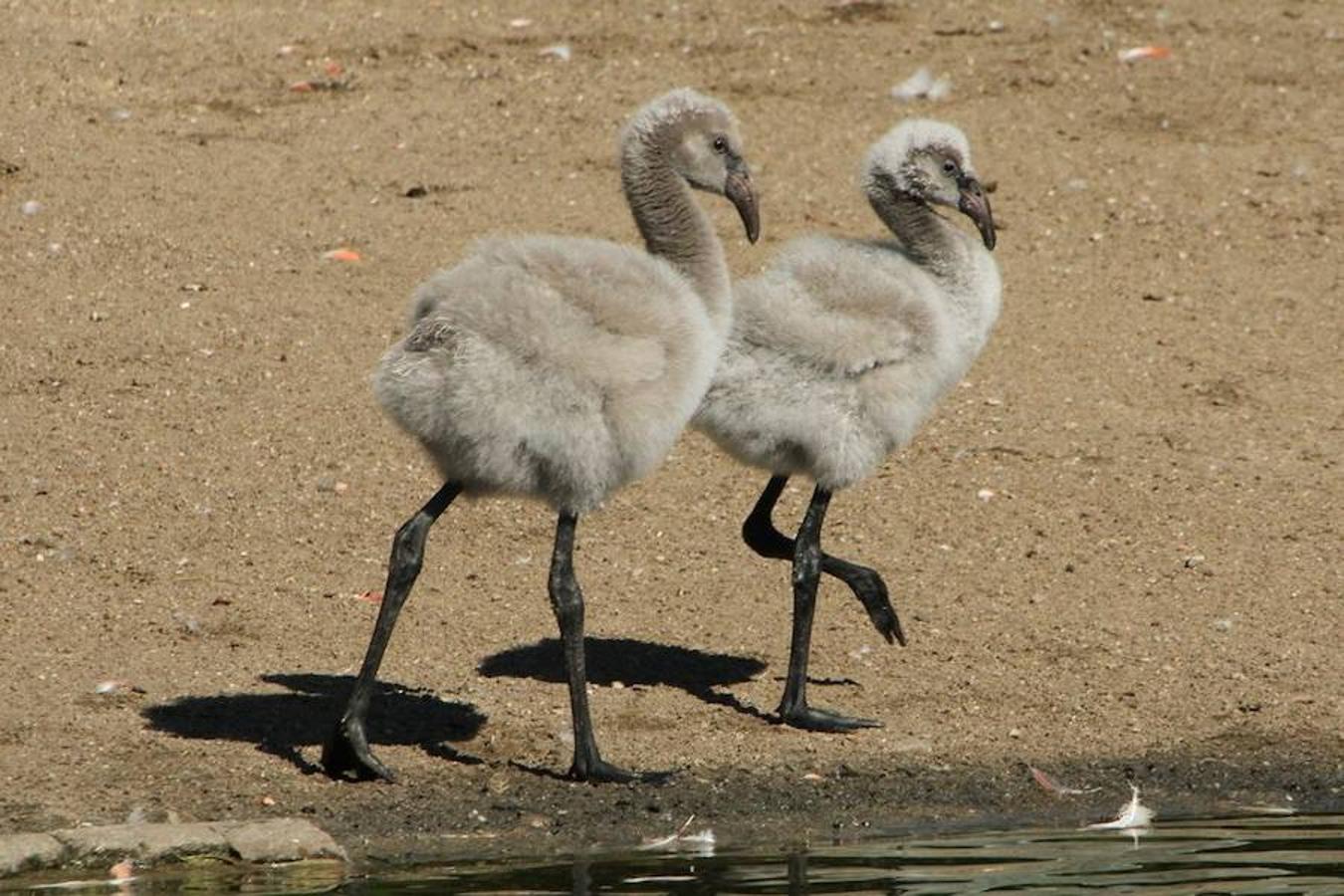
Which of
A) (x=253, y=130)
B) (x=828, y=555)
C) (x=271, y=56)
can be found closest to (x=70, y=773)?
(x=828, y=555)

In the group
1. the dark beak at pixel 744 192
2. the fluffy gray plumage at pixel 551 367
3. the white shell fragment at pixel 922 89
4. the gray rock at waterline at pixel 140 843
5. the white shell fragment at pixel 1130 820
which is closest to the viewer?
the gray rock at waterline at pixel 140 843

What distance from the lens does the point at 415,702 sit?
823 centimetres

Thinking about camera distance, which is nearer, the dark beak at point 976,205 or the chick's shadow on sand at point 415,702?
the chick's shadow on sand at point 415,702

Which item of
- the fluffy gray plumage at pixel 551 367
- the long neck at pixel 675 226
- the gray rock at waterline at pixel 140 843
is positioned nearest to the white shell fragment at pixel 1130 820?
the fluffy gray plumage at pixel 551 367

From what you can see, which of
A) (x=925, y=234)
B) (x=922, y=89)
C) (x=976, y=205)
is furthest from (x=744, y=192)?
(x=922, y=89)

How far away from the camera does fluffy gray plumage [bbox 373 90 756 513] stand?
7.26 meters

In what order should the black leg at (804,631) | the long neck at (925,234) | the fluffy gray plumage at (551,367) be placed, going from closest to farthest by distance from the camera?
the fluffy gray plumage at (551,367), the black leg at (804,631), the long neck at (925,234)

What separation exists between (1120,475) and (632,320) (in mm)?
3414

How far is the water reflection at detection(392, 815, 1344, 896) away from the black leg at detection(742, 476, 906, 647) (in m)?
1.42

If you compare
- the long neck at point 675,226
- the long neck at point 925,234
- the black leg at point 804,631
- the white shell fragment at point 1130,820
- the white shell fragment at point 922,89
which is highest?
the white shell fragment at point 922,89

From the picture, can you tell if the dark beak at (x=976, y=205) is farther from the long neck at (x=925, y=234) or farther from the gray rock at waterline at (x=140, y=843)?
Answer: the gray rock at waterline at (x=140, y=843)

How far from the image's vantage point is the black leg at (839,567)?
28.2ft

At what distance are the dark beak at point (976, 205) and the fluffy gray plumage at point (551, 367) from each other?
145 cm

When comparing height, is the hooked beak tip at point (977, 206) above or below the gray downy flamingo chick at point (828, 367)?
above
